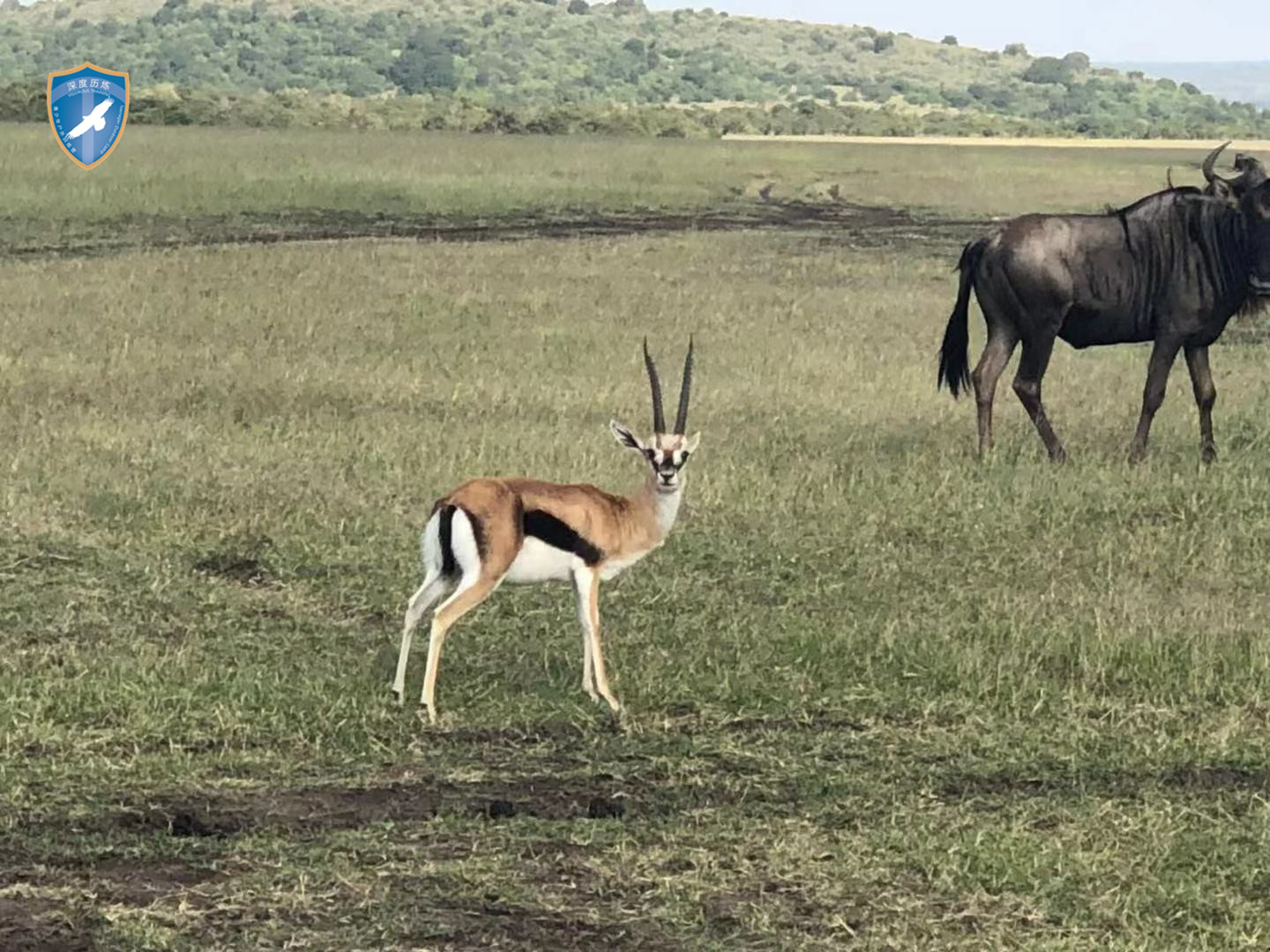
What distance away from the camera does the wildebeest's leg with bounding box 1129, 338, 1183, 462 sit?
43.2 ft

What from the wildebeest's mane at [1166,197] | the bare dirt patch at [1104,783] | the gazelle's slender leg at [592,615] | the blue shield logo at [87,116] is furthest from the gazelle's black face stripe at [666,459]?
the blue shield logo at [87,116]

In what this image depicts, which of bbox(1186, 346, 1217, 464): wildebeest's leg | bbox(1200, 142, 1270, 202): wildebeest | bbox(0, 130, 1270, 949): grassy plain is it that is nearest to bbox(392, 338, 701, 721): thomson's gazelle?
bbox(0, 130, 1270, 949): grassy plain

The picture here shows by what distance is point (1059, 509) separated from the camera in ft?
37.4

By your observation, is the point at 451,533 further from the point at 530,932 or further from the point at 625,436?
the point at 530,932

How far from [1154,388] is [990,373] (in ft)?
3.41

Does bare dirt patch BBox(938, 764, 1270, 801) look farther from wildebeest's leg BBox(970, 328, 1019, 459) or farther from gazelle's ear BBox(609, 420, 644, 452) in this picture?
wildebeest's leg BBox(970, 328, 1019, 459)

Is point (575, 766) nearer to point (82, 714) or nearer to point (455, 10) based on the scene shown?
point (82, 714)

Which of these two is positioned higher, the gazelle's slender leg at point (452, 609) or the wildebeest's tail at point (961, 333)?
the wildebeest's tail at point (961, 333)

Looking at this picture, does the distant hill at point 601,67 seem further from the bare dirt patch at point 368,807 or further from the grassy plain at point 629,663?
the bare dirt patch at point 368,807

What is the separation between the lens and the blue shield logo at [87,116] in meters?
40.8

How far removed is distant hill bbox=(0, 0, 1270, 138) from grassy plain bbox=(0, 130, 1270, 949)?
50.3 meters

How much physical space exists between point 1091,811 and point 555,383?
32.3ft

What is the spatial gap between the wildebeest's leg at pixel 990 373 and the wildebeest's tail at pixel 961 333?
0.35ft

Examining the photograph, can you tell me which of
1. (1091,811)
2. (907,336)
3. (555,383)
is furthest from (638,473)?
(907,336)
